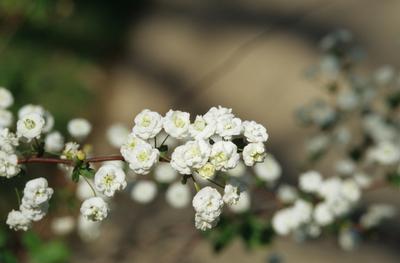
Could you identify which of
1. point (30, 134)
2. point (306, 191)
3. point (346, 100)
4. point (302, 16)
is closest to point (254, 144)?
point (30, 134)

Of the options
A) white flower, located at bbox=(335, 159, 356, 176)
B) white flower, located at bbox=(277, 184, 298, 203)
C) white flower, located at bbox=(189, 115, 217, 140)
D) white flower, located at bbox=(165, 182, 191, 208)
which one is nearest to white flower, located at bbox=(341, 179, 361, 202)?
white flower, located at bbox=(277, 184, 298, 203)

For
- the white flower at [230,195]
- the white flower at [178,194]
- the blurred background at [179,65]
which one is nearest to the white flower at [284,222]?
the white flower at [178,194]

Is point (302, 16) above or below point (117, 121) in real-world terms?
above

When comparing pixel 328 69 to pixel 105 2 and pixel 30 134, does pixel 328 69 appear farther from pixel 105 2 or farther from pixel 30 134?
pixel 105 2

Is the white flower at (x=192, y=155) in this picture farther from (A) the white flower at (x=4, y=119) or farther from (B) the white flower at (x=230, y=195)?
(A) the white flower at (x=4, y=119)

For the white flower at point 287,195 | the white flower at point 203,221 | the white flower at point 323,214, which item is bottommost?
the white flower at point 203,221

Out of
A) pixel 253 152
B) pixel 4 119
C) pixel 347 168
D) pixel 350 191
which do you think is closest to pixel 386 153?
pixel 347 168
